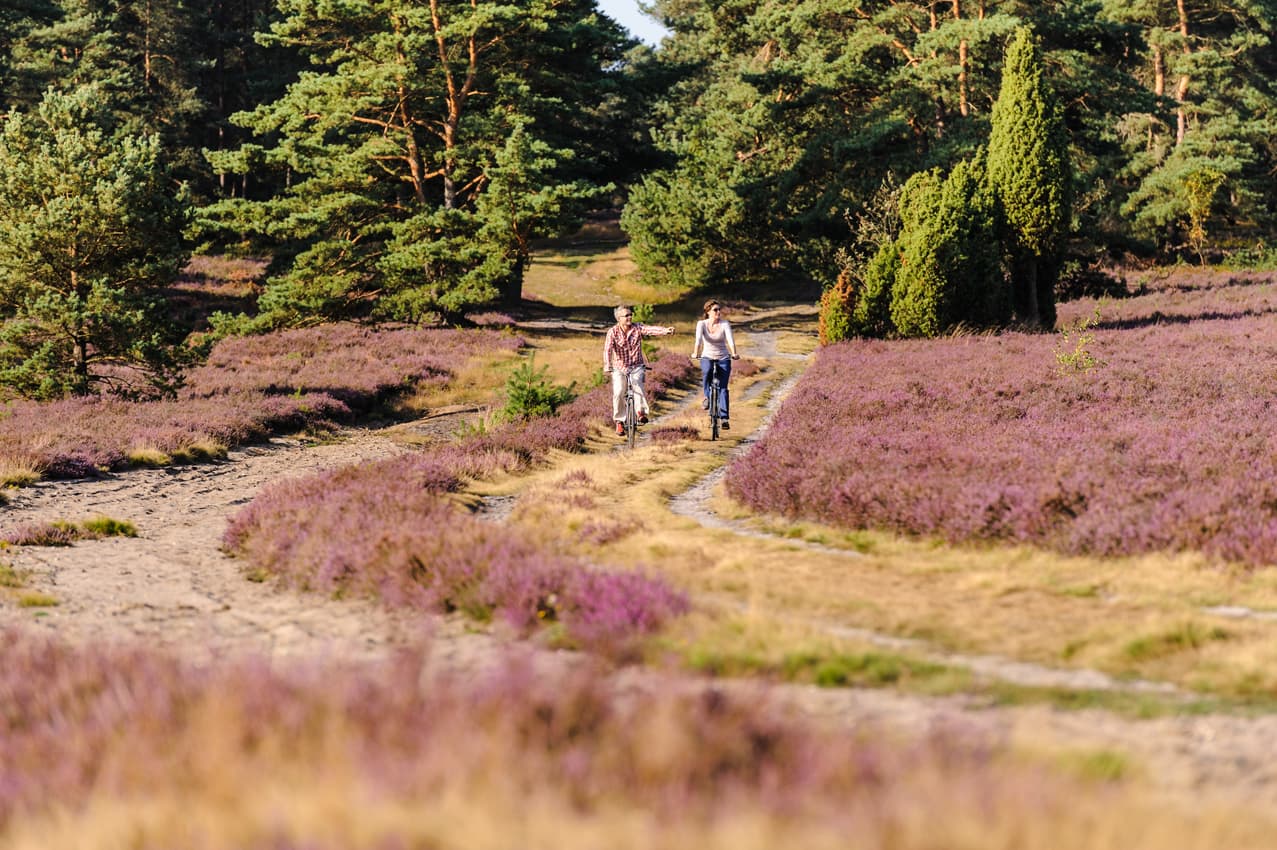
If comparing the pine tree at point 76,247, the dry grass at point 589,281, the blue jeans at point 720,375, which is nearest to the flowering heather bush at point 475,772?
the blue jeans at point 720,375

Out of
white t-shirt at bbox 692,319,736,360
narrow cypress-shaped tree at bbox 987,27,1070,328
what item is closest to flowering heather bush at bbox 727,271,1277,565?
white t-shirt at bbox 692,319,736,360

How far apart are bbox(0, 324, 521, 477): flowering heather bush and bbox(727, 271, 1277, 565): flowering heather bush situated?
34.5 ft

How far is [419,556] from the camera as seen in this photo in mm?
8797

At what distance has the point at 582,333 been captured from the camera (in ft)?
130

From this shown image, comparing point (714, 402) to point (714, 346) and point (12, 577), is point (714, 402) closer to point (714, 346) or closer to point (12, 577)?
point (714, 346)

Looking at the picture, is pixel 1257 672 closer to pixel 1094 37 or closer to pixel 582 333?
pixel 582 333

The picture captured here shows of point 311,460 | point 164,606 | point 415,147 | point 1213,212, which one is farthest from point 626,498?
point 1213,212

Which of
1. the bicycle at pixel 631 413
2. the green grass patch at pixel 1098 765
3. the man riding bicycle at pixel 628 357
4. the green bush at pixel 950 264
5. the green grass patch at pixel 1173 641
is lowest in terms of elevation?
the green grass patch at pixel 1173 641

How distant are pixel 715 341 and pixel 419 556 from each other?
360 inches

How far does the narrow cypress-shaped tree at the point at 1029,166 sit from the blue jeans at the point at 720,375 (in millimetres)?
14017

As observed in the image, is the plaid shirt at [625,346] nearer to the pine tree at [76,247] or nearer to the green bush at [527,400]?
the green bush at [527,400]

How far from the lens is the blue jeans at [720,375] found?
1720 cm

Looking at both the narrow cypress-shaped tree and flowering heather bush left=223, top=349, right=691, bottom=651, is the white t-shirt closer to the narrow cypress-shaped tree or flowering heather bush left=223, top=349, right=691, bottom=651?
flowering heather bush left=223, top=349, right=691, bottom=651

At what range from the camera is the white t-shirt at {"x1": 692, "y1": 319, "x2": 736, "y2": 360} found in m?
17.0
